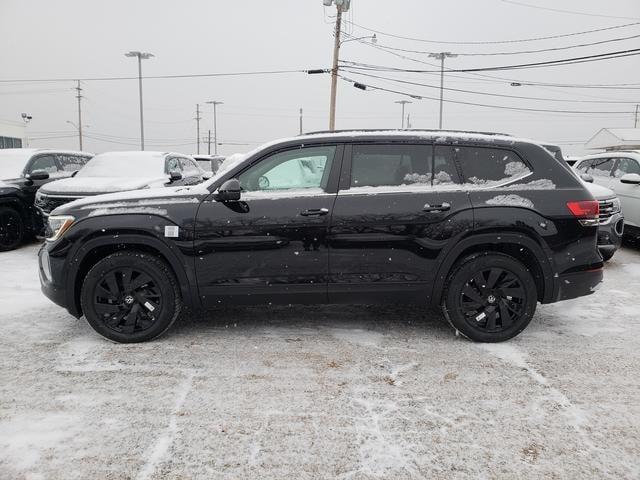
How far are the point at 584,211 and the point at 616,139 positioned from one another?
57979mm

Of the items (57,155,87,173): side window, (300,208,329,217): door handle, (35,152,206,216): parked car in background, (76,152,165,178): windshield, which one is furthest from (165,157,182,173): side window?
(300,208,329,217): door handle

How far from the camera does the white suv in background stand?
8.98 metres

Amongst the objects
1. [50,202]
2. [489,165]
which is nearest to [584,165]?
[489,165]

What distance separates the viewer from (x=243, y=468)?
2568mm

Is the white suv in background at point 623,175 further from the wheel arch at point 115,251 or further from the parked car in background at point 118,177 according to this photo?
the wheel arch at point 115,251

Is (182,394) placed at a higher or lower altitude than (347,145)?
lower

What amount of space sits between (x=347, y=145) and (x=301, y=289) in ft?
4.18

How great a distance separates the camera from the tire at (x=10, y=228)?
8.95 meters

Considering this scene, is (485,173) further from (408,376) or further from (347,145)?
(408,376)

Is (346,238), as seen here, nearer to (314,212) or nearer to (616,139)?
(314,212)

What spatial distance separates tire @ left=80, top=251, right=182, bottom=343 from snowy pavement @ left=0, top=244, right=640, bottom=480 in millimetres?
165

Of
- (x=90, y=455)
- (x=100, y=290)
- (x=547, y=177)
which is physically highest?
(x=547, y=177)

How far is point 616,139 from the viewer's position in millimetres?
53562

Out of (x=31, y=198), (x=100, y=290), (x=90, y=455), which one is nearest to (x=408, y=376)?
(x=90, y=455)
